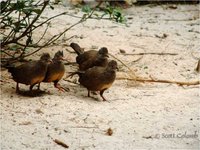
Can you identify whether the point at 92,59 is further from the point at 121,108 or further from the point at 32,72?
the point at 121,108

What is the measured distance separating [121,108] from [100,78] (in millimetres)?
474

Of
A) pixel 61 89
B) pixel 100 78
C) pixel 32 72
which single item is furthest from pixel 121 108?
pixel 32 72

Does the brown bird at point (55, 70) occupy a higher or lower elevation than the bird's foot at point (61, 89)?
higher

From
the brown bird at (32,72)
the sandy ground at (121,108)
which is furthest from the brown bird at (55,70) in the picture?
the sandy ground at (121,108)

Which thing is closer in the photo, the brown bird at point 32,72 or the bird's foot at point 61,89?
the brown bird at point 32,72

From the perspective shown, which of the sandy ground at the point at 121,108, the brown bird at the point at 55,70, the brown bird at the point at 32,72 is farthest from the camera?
the brown bird at the point at 55,70

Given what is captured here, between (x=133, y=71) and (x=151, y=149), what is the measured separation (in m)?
2.49

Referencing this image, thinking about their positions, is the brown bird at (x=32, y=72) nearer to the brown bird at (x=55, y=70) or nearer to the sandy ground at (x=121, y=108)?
the brown bird at (x=55, y=70)

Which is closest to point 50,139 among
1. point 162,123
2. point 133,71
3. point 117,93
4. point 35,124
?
point 35,124

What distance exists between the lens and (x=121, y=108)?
542 cm

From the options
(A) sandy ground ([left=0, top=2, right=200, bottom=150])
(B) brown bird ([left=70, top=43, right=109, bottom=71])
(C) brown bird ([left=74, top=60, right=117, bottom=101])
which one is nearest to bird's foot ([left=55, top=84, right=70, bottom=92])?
(A) sandy ground ([left=0, top=2, right=200, bottom=150])

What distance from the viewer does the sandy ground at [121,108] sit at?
14.9 ft

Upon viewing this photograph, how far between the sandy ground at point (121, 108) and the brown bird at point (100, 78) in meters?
0.14

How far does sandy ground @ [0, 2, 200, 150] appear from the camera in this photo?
14.9ft
